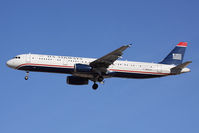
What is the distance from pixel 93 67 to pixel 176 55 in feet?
47.5

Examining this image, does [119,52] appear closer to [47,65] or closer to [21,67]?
[47,65]

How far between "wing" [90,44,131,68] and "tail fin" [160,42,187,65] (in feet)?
33.4

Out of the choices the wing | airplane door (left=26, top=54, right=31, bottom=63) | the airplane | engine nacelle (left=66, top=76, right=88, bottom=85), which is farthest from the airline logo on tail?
airplane door (left=26, top=54, right=31, bottom=63)

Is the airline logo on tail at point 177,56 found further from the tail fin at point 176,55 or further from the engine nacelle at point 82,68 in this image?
the engine nacelle at point 82,68

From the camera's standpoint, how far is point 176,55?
5488 centimetres

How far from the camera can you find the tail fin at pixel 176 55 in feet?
177

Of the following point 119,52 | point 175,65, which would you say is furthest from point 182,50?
point 119,52

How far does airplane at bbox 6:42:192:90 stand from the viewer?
152 feet

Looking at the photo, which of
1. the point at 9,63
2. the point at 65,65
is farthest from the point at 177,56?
the point at 9,63

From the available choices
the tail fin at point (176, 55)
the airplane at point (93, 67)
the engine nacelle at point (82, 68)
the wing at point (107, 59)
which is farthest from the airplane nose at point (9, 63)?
the tail fin at point (176, 55)

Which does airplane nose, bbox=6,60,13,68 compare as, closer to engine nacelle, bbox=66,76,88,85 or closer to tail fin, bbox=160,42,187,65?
engine nacelle, bbox=66,76,88,85

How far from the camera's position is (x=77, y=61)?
4781 cm

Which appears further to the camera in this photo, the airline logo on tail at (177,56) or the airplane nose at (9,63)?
the airline logo on tail at (177,56)

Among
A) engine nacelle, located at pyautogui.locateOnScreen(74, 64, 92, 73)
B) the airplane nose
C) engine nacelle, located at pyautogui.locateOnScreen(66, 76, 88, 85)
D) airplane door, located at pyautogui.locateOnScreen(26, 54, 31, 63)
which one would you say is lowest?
engine nacelle, located at pyautogui.locateOnScreen(66, 76, 88, 85)
